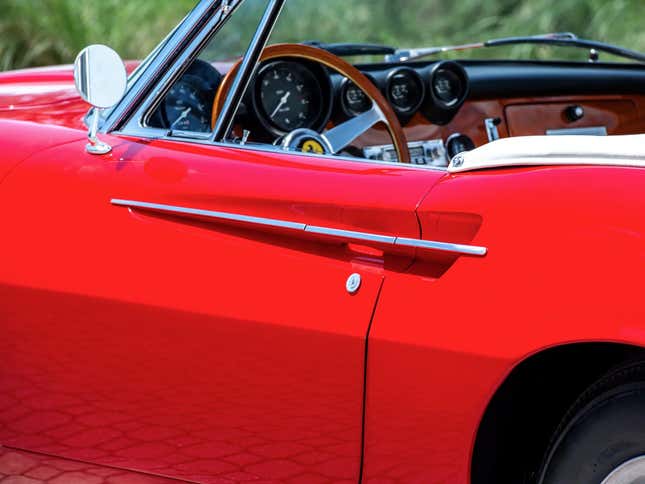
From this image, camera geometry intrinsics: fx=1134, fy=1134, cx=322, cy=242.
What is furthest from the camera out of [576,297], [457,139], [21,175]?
[457,139]

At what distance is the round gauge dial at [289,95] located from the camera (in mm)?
3379

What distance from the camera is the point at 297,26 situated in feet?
42.2

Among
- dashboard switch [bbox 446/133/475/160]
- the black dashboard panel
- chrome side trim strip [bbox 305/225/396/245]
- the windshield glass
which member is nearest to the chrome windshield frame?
chrome side trim strip [bbox 305/225/396/245]

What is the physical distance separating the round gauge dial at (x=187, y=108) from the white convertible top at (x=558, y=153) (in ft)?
3.43

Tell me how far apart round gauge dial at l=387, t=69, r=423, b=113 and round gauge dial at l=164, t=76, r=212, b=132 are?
3.14 ft

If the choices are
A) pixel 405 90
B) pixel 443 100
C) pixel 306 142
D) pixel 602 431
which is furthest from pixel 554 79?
pixel 602 431

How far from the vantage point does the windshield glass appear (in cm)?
1124

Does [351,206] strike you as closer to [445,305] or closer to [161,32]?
[445,305]

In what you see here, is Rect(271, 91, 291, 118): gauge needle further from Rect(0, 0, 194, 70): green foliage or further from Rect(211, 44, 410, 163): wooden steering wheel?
Rect(0, 0, 194, 70): green foliage

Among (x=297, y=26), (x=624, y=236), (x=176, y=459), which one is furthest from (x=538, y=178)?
(x=297, y=26)

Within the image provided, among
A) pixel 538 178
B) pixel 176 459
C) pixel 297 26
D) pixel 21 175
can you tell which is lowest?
pixel 176 459

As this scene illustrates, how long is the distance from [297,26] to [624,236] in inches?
441

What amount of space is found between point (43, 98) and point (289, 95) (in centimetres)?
75

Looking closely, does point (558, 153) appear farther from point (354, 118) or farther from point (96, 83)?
point (354, 118)
